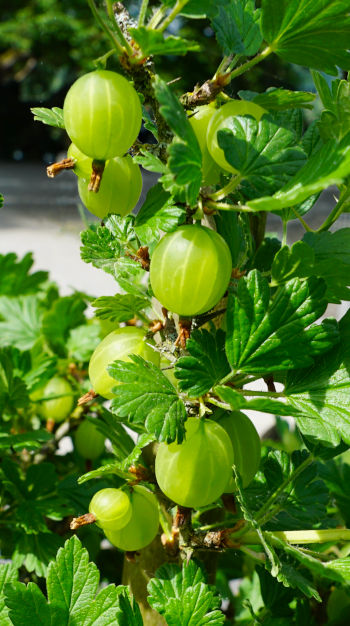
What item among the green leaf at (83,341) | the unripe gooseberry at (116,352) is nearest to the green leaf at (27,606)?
the unripe gooseberry at (116,352)

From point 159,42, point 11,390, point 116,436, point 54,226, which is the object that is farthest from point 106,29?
point 54,226

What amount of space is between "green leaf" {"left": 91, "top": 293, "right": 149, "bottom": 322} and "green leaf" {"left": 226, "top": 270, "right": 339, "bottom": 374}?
6 centimetres

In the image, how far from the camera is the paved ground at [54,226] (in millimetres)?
2625

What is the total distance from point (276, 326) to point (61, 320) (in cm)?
41

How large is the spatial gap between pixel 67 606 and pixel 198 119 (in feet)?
0.89

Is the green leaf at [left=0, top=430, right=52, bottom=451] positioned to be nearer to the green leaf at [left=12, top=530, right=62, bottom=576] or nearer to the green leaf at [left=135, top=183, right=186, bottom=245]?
the green leaf at [left=12, top=530, right=62, bottom=576]

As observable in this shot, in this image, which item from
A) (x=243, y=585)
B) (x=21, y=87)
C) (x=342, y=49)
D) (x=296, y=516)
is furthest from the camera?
(x=21, y=87)

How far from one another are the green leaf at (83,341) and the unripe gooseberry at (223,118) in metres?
0.36

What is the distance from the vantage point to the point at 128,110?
0.88ft

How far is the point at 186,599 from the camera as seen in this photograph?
0.30 metres

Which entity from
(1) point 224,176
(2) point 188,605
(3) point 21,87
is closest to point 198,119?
(1) point 224,176

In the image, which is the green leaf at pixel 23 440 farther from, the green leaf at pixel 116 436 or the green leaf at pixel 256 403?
the green leaf at pixel 256 403

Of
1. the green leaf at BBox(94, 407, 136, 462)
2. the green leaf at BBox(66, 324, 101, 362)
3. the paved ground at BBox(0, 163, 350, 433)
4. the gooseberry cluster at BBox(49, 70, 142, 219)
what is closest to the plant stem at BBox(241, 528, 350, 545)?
the green leaf at BBox(94, 407, 136, 462)

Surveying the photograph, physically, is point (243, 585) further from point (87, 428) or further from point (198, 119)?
point (198, 119)
